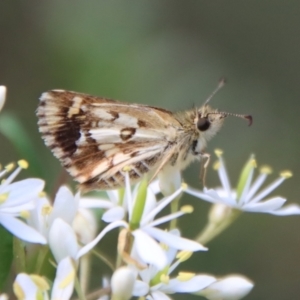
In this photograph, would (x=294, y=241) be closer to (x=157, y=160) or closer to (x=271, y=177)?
(x=271, y=177)

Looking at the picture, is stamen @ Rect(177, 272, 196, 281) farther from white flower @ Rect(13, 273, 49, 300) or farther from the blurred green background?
the blurred green background

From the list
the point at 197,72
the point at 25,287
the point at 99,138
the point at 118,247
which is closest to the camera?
the point at 25,287

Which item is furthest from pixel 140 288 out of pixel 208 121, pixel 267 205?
pixel 208 121

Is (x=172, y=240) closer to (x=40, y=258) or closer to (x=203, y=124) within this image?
(x=40, y=258)

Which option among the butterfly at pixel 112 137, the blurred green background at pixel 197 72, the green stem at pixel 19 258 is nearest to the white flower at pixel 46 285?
the green stem at pixel 19 258

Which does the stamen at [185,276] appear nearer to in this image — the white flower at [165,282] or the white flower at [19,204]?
the white flower at [165,282]
